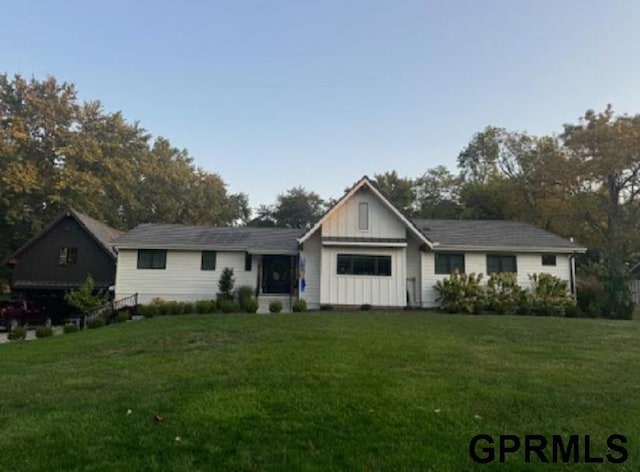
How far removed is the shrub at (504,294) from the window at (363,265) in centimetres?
437

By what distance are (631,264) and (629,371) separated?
3346 cm

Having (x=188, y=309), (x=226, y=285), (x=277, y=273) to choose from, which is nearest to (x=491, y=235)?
(x=277, y=273)

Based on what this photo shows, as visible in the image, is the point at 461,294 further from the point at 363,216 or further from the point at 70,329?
the point at 70,329

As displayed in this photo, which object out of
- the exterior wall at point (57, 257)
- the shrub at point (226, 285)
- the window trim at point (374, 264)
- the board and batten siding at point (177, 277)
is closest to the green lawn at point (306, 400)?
the window trim at point (374, 264)

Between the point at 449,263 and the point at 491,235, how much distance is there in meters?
2.86

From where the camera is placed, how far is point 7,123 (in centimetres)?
3086

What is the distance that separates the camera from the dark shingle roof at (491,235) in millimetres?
20469

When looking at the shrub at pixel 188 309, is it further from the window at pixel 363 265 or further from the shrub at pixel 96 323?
the window at pixel 363 265

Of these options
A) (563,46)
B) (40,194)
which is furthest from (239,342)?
(40,194)

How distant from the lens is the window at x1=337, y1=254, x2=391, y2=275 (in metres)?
19.2

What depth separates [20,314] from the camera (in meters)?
20.6

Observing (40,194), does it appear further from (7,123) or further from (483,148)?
Answer: (483,148)

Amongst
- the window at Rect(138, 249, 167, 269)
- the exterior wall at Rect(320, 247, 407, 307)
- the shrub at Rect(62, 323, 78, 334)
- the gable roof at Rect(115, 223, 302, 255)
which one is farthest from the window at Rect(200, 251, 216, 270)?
the shrub at Rect(62, 323, 78, 334)

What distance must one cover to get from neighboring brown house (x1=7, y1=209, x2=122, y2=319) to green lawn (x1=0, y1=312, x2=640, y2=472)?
1487cm
